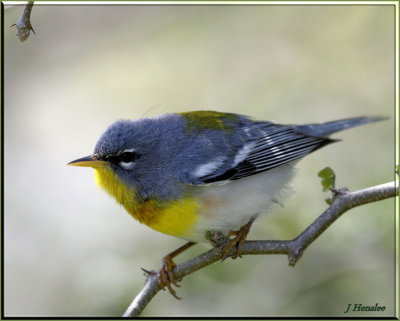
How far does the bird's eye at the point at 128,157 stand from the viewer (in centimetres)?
457

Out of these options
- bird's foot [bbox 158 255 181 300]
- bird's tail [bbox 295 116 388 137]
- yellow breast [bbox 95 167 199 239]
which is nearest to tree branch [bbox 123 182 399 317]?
yellow breast [bbox 95 167 199 239]

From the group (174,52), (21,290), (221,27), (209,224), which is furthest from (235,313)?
(221,27)

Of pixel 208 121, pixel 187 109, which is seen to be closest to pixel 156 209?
pixel 208 121

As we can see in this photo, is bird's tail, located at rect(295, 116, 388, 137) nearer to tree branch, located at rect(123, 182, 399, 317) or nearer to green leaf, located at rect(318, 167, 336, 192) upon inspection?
green leaf, located at rect(318, 167, 336, 192)

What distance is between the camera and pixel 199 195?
4336 mm

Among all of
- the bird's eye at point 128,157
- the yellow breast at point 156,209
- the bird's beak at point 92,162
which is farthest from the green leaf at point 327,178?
the bird's beak at point 92,162

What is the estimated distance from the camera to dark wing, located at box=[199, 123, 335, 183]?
15.1ft

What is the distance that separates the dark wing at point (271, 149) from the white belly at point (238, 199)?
8 centimetres

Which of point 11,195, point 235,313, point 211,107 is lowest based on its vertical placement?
point 235,313

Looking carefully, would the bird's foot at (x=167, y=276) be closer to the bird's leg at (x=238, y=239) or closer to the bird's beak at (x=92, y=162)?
the bird's leg at (x=238, y=239)

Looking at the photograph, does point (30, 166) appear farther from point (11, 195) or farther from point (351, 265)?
point (351, 265)

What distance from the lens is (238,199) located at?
4.44 meters

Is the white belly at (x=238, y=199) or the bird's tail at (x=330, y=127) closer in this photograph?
the white belly at (x=238, y=199)

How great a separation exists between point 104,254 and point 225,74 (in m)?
3.89
